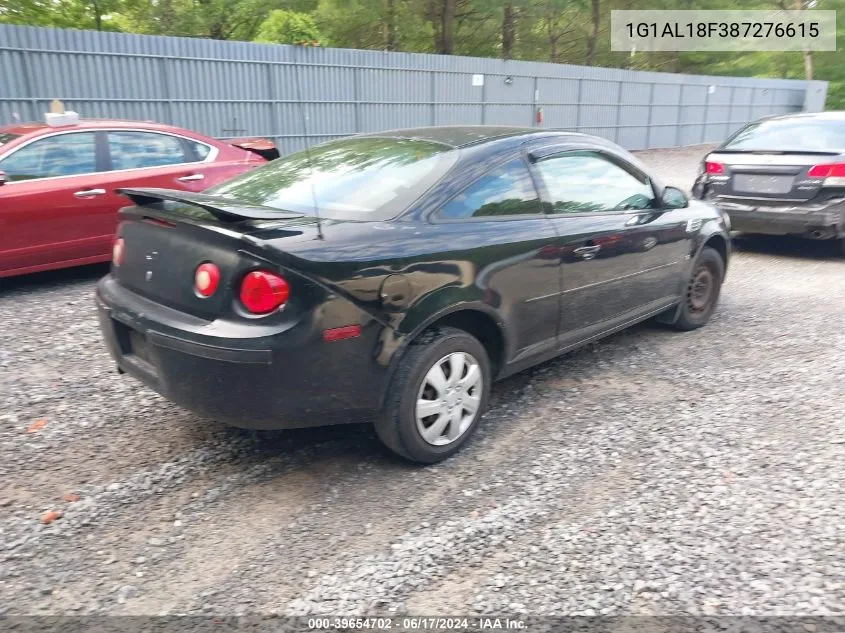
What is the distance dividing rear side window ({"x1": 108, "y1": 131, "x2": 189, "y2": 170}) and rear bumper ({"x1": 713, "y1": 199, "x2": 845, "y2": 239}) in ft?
18.0

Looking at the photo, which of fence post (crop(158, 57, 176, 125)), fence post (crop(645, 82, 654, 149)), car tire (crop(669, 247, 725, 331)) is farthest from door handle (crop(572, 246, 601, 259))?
fence post (crop(645, 82, 654, 149))

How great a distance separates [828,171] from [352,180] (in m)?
5.94

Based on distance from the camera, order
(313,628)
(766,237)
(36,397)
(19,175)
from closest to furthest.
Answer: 1. (313,628)
2. (36,397)
3. (19,175)
4. (766,237)

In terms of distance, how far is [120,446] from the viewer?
11.6 feet

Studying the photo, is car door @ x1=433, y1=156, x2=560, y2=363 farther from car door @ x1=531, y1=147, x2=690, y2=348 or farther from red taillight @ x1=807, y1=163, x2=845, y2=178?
red taillight @ x1=807, y1=163, x2=845, y2=178

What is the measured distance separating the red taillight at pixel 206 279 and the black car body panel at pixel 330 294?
35 mm

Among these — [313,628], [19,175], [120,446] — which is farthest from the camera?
[19,175]

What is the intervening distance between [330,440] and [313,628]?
4.43 feet

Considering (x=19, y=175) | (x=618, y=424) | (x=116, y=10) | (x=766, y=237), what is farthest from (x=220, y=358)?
(x=116, y=10)

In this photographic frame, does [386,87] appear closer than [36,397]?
No

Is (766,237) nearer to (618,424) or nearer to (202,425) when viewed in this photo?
(618,424)

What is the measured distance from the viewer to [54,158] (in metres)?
6.11

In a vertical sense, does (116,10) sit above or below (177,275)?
above

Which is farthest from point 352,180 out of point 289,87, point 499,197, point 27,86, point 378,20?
point 378,20
